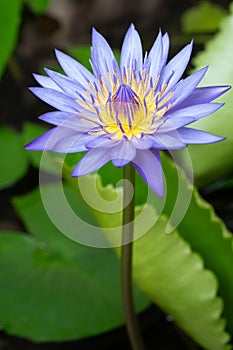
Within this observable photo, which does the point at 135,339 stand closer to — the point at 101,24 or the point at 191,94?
the point at 191,94

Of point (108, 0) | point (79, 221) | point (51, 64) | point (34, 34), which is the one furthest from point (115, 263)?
point (108, 0)

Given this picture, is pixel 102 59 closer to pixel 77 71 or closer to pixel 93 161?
pixel 77 71

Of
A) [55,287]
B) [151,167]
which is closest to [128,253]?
[151,167]

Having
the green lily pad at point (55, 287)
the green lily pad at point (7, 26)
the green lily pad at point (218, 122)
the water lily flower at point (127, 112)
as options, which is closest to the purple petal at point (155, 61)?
the water lily flower at point (127, 112)

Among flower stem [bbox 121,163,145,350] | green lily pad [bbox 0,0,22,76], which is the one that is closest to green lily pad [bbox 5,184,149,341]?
flower stem [bbox 121,163,145,350]

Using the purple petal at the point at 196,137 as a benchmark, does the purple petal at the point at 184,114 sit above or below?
above

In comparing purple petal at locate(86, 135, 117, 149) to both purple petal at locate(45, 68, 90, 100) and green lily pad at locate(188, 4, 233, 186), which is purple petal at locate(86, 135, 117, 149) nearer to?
purple petal at locate(45, 68, 90, 100)

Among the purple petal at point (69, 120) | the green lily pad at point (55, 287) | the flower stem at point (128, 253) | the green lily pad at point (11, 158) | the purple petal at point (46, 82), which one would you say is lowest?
the green lily pad at point (55, 287)

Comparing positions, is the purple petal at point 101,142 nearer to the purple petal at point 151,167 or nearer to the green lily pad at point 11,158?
the purple petal at point 151,167
